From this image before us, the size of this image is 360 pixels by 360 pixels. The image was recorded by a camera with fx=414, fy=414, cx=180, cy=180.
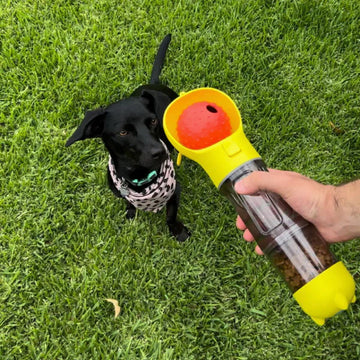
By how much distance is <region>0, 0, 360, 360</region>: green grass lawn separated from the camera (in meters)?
3.02

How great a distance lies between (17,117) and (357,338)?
134 inches

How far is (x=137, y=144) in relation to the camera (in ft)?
9.24

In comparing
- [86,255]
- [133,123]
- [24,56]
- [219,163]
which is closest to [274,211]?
[219,163]

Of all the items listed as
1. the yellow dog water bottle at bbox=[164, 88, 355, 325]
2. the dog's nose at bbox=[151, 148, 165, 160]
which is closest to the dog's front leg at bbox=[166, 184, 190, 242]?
the dog's nose at bbox=[151, 148, 165, 160]

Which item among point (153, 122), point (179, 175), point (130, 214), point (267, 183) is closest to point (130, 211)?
point (130, 214)

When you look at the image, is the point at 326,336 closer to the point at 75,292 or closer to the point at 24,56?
the point at 75,292

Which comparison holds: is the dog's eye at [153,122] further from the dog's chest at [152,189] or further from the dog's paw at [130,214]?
the dog's paw at [130,214]

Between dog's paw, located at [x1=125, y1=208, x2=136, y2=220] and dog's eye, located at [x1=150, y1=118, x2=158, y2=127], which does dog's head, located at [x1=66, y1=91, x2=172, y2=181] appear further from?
dog's paw, located at [x1=125, y1=208, x2=136, y2=220]

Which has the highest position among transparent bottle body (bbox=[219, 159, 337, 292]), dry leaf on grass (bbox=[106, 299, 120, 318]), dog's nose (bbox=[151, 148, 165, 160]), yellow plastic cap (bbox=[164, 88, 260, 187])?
yellow plastic cap (bbox=[164, 88, 260, 187])

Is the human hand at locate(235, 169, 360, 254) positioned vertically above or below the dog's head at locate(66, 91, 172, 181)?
above

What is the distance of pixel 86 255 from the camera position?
3.30m

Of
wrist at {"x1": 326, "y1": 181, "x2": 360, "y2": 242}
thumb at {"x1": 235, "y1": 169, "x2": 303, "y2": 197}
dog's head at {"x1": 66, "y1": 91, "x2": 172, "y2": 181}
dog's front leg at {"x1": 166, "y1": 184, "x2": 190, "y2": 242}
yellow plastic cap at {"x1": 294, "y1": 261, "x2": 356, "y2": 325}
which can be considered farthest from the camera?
dog's front leg at {"x1": 166, "y1": 184, "x2": 190, "y2": 242}

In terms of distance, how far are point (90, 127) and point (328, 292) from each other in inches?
70.8

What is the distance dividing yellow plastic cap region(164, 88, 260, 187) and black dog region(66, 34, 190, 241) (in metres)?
0.49
